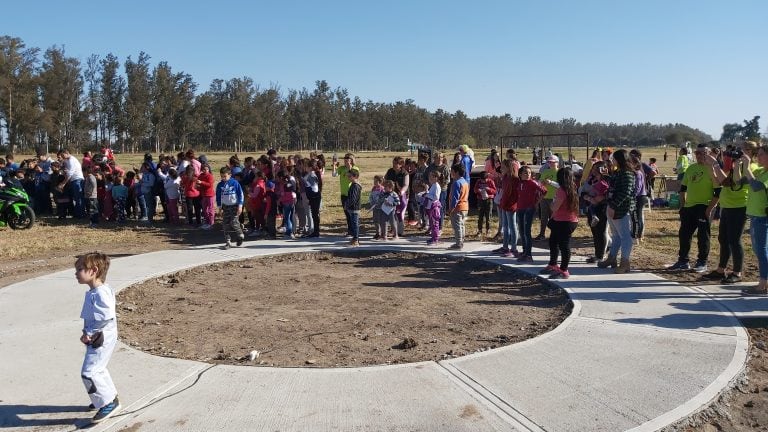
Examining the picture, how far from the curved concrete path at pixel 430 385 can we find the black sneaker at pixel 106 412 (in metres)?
0.06

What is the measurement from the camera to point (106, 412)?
411 cm

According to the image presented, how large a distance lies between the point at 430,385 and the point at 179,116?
268 ft

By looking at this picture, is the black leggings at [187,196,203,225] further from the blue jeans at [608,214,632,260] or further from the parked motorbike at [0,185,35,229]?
the blue jeans at [608,214,632,260]

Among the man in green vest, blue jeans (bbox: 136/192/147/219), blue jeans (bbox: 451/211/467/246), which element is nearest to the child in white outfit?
blue jeans (bbox: 451/211/467/246)

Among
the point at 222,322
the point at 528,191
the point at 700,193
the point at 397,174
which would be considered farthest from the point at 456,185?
the point at 222,322

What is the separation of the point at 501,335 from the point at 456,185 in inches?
193

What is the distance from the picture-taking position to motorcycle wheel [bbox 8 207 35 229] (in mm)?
13867

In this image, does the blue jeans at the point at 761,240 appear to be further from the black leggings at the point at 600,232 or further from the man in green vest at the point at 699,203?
the black leggings at the point at 600,232

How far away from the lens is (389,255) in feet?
34.6

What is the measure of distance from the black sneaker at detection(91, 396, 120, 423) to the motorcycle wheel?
11.7 meters

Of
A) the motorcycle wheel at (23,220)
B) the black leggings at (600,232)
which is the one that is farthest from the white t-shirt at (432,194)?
the motorcycle wheel at (23,220)

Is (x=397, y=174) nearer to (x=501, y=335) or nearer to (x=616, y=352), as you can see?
(x=501, y=335)

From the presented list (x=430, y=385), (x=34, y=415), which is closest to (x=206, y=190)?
(x=34, y=415)

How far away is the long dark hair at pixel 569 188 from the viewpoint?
8.12 meters
